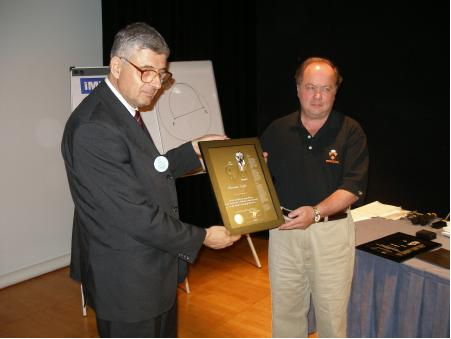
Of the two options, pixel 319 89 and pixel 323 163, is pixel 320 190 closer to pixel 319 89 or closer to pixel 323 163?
pixel 323 163

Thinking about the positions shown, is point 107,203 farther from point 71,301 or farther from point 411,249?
point 71,301

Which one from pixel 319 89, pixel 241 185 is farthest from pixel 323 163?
pixel 241 185

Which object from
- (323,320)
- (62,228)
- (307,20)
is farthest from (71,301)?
(307,20)

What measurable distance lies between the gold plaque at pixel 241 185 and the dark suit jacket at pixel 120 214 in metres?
0.23

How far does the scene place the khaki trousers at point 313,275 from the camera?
2248 mm

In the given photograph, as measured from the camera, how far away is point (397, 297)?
2.24 metres

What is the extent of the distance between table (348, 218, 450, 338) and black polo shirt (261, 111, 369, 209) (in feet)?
1.34

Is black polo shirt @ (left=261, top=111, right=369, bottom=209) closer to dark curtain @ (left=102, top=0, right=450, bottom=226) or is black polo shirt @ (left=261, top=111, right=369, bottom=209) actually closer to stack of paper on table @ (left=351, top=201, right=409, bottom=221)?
stack of paper on table @ (left=351, top=201, right=409, bottom=221)

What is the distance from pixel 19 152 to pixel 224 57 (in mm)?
2507

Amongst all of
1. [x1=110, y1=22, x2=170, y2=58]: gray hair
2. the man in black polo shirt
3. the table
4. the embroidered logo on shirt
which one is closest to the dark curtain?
the table

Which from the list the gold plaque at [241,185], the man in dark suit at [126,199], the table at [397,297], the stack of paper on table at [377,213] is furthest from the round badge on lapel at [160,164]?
the stack of paper on table at [377,213]

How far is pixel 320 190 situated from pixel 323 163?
14 cm

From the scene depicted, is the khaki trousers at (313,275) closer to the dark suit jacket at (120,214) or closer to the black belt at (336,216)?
the black belt at (336,216)

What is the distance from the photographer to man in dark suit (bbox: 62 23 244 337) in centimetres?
153
